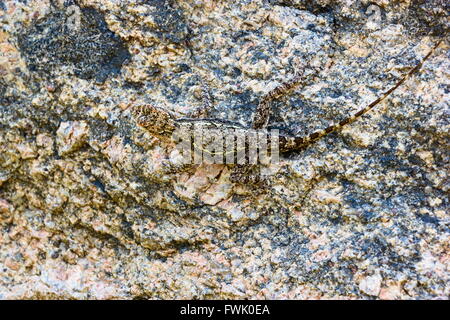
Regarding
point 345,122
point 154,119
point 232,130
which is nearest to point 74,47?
point 154,119

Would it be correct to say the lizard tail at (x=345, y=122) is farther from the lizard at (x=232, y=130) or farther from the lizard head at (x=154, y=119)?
the lizard head at (x=154, y=119)

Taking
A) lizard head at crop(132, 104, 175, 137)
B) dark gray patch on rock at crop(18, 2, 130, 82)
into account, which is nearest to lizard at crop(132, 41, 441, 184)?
lizard head at crop(132, 104, 175, 137)

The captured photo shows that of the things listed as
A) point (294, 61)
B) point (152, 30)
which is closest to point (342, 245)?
point (294, 61)

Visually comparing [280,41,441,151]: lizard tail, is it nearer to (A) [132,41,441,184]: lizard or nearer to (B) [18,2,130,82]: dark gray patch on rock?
(A) [132,41,441,184]: lizard

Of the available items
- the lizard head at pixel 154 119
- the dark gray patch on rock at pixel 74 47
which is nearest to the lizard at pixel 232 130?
the lizard head at pixel 154 119

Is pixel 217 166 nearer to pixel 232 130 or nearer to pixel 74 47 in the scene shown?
pixel 232 130
